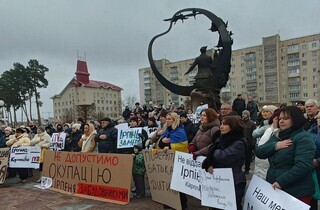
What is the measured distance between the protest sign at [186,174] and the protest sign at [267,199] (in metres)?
0.97

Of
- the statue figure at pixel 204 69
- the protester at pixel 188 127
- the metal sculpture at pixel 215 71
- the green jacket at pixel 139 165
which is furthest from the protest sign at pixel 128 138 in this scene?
the statue figure at pixel 204 69

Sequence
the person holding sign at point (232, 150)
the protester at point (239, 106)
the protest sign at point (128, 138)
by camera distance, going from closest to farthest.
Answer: the person holding sign at point (232, 150) → the protest sign at point (128, 138) → the protester at point (239, 106)

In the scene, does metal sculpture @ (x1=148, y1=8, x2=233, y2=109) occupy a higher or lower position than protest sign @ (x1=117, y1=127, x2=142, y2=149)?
higher

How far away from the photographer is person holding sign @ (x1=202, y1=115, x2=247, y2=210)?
13.1 feet

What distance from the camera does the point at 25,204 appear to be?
6.61 metres

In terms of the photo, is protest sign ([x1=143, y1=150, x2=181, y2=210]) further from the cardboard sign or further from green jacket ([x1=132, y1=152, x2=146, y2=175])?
the cardboard sign

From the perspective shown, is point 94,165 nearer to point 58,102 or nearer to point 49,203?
point 49,203

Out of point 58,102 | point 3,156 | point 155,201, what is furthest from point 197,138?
point 58,102

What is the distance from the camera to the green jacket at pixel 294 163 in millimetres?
3152

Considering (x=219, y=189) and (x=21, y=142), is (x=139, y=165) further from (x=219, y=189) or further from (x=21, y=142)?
(x=21, y=142)

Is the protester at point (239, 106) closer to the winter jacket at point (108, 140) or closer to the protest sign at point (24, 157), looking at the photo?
the winter jacket at point (108, 140)

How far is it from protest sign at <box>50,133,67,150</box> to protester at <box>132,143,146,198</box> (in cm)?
340

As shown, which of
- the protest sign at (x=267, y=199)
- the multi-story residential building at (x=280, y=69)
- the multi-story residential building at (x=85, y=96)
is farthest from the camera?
the multi-story residential building at (x=85, y=96)

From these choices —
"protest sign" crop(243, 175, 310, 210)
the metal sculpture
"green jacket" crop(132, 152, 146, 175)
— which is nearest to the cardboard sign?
"green jacket" crop(132, 152, 146, 175)
